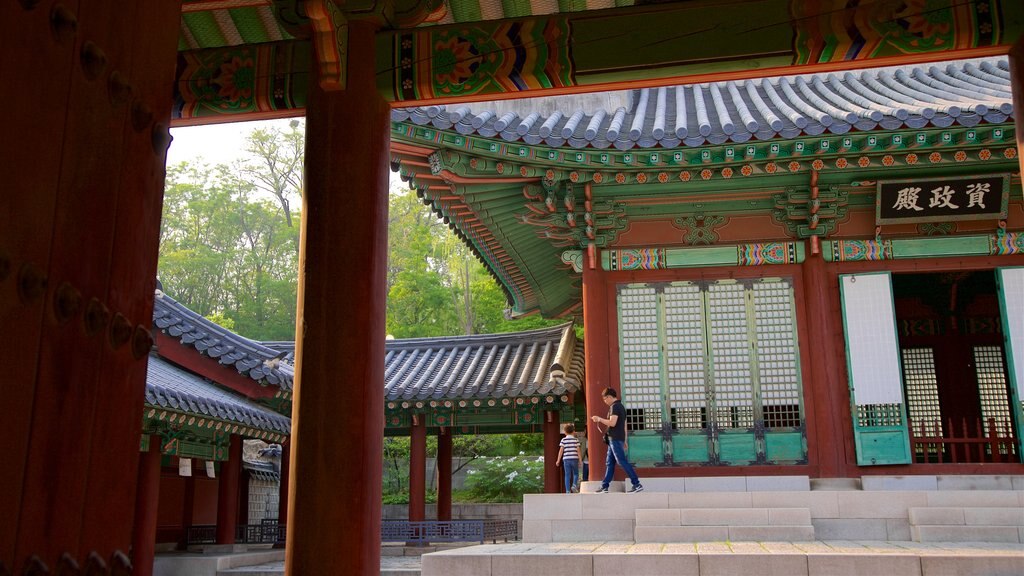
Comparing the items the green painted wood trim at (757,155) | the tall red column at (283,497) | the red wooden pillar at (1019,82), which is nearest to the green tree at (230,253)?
the tall red column at (283,497)

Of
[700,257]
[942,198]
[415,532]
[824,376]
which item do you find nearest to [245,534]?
[415,532]

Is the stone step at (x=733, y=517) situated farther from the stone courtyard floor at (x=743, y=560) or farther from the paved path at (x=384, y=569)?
the paved path at (x=384, y=569)

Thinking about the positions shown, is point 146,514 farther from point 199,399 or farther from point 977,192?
point 977,192

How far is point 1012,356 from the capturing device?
1032 centimetres

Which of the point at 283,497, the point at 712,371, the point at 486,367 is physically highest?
the point at 486,367

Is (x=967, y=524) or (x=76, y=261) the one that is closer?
(x=76, y=261)

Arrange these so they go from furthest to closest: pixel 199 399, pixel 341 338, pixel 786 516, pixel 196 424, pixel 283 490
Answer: pixel 283 490, pixel 196 424, pixel 199 399, pixel 786 516, pixel 341 338

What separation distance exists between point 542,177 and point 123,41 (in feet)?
28.7

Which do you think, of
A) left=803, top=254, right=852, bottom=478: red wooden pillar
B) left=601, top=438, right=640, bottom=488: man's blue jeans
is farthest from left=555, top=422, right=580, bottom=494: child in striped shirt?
left=803, top=254, right=852, bottom=478: red wooden pillar

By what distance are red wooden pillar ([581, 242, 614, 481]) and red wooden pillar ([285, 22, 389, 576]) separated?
274 inches

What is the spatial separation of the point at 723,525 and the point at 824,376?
2852mm

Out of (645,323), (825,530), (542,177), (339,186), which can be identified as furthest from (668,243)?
(339,186)

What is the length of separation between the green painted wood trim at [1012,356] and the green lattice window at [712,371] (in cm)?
244

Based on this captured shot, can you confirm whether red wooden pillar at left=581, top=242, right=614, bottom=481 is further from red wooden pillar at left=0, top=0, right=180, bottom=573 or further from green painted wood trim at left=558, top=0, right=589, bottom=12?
red wooden pillar at left=0, top=0, right=180, bottom=573
